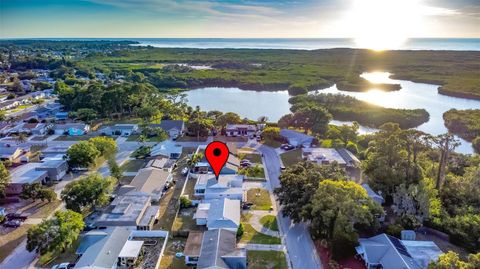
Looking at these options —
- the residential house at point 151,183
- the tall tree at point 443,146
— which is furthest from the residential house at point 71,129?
the tall tree at point 443,146

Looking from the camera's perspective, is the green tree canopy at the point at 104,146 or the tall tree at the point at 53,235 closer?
the tall tree at the point at 53,235

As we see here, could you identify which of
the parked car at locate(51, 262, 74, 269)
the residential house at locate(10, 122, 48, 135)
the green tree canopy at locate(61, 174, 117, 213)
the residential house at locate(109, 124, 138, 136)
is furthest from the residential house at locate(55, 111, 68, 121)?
the parked car at locate(51, 262, 74, 269)

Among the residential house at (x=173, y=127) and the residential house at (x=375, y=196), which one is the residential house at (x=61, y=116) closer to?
the residential house at (x=173, y=127)

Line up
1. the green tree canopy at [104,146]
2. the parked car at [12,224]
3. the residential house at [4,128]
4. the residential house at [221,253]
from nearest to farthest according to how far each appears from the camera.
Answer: the residential house at [221,253] < the parked car at [12,224] < the green tree canopy at [104,146] < the residential house at [4,128]

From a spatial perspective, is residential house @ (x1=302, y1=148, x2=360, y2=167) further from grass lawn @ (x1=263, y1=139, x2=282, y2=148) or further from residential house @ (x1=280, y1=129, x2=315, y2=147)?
grass lawn @ (x1=263, y1=139, x2=282, y2=148)

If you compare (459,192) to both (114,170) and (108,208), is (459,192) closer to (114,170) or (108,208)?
(108,208)

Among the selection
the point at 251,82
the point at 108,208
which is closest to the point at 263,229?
the point at 108,208
